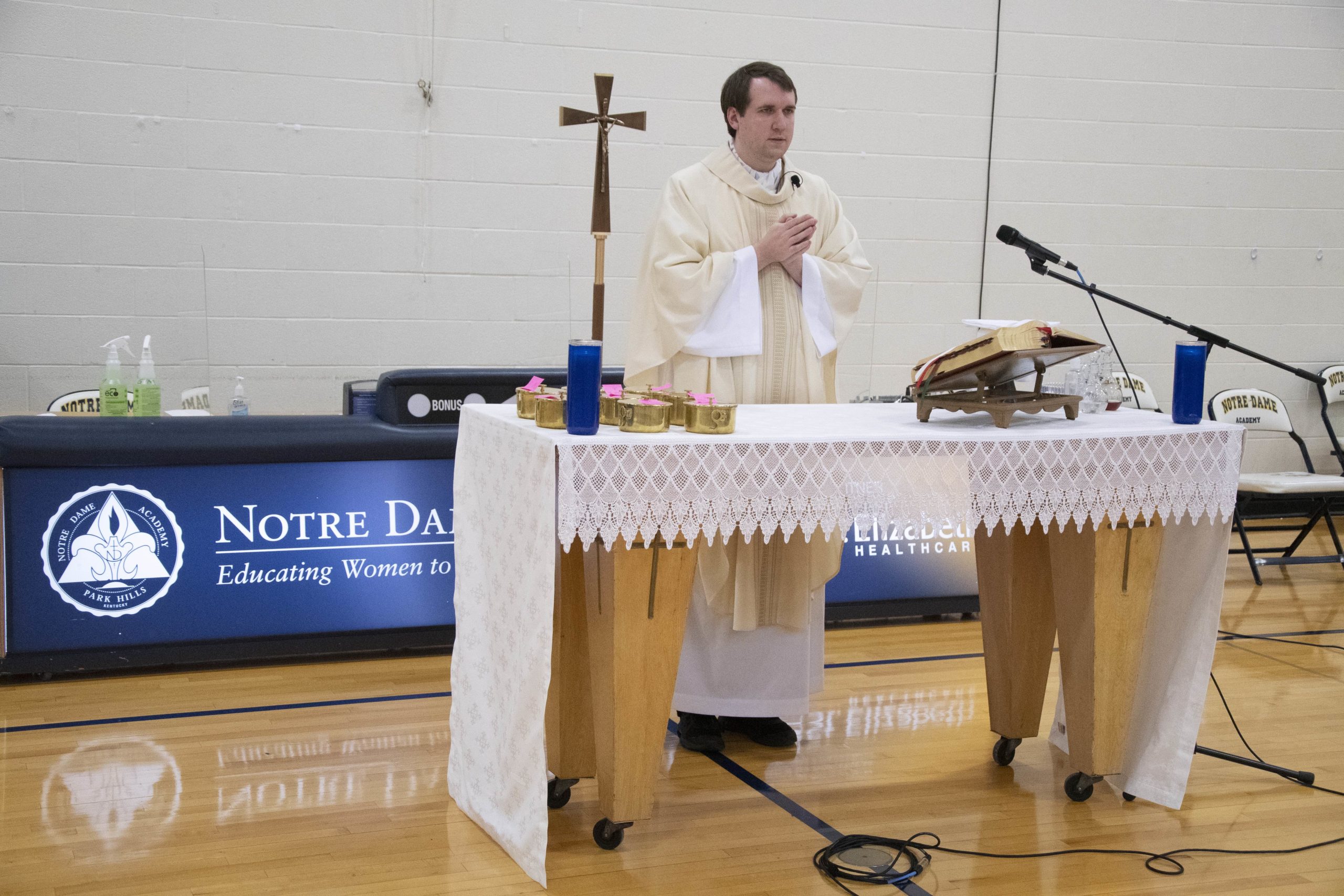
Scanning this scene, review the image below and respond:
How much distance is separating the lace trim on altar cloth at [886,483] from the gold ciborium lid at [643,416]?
87 millimetres

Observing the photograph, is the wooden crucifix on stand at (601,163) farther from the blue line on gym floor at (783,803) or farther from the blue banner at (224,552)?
the blue banner at (224,552)

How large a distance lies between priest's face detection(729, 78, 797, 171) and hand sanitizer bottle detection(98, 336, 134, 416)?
83.2 inches

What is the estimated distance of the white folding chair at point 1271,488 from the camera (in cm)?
556

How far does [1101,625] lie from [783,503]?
0.92 metres

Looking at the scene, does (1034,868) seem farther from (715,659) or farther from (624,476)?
(624,476)

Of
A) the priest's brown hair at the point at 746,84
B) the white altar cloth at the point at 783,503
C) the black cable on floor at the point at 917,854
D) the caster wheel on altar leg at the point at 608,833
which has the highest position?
the priest's brown hair at the point at 746,84

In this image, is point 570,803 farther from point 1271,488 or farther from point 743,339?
point 1271,488

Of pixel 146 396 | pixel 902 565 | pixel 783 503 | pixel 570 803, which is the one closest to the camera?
pixel 783 503

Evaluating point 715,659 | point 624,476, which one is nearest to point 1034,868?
point 715,659

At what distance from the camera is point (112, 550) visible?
12.0 ft

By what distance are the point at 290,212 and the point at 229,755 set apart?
10.9ft

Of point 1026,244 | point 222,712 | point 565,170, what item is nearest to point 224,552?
point 222,712

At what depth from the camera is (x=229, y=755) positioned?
310cm

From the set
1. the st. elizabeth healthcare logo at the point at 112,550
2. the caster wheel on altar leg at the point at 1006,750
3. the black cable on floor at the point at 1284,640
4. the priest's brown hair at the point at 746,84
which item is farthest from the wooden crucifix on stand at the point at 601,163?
the black cable on floor at the point at 1284,640
